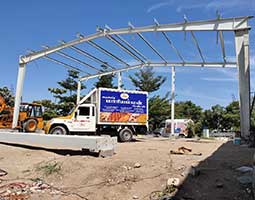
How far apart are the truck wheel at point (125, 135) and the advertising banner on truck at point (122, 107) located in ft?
1.97

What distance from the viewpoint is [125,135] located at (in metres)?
17.5

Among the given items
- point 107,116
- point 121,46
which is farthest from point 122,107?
point 121,46

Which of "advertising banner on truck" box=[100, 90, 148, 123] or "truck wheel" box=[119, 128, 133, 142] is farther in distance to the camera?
"truck wheel" box=[119, 128, 133, 142]

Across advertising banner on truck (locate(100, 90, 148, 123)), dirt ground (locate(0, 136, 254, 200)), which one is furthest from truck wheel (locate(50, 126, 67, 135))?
dirt ground (locate(0, 136, 254, 200))

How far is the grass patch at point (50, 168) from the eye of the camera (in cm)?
786

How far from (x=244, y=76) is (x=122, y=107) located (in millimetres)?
7158

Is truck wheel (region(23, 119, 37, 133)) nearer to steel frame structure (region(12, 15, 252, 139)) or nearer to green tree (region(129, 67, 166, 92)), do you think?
steel frame structure (region(12, 15, 252, 139))

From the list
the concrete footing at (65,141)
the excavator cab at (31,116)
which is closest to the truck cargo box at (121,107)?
the excavator cab at (31,116)

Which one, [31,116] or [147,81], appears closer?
[31,116]

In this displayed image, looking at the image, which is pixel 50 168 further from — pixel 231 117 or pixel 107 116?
pixel 231 117

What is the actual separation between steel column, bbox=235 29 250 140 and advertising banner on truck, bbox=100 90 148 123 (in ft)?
20.9

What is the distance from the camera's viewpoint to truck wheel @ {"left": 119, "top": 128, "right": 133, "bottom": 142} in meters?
17.4

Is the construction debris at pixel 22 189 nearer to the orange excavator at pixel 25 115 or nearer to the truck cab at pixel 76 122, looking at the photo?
the truck cab at pixel 76 122

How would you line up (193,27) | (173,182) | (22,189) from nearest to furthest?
(173,182) < (22,189) < (193,27)
